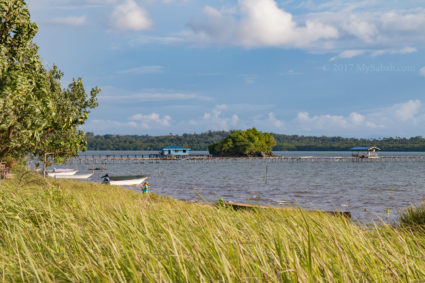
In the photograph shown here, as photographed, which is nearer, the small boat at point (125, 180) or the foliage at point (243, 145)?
the small boat at point (125, 180)

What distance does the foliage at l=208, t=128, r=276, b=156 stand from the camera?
527 ft

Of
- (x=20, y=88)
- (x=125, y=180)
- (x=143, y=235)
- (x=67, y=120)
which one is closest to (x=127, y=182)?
(x=125, y=180)

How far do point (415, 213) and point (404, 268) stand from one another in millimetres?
11284

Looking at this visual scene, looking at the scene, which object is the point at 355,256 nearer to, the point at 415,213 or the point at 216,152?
the point at 415,213

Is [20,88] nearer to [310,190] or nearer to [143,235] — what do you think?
[143,235]

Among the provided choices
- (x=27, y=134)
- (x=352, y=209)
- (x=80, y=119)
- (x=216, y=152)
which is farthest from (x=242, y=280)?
(x=216, y=152)

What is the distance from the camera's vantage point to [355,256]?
12.7 ft

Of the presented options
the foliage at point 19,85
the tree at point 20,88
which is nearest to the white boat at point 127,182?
the tree at point 20,88

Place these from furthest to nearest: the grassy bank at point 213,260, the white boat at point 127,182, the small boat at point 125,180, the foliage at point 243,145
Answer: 1. the foliage at point 243,145
2. the small boat at point 125,180
3. the white boat at point 127,182
4. the grassy bank at point 213,260

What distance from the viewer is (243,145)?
16050cm

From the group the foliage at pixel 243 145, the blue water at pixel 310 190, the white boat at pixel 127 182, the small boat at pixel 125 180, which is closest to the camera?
the blue water at pixel 310 190

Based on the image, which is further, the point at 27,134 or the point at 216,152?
the point at 216,152

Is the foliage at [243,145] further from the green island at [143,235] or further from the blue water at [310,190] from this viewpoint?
the green island at [143,235]

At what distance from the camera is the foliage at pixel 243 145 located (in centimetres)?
16050
